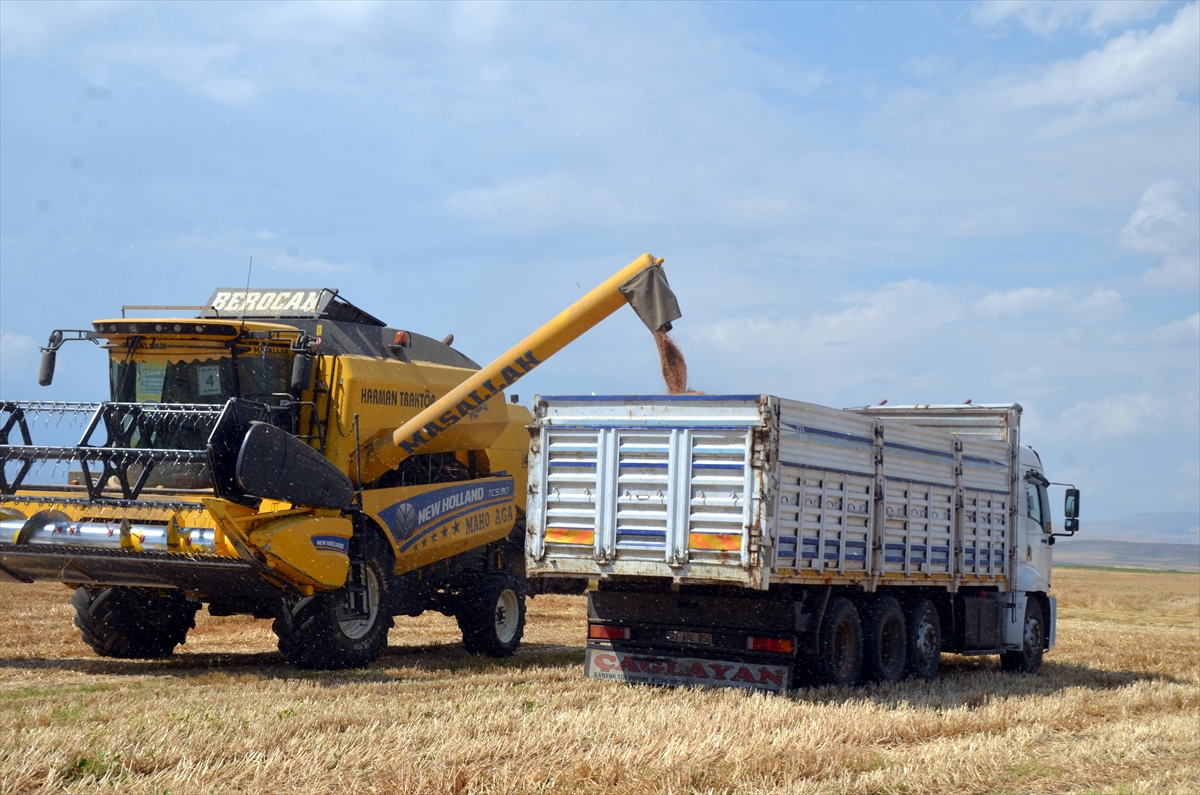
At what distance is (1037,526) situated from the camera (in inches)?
621

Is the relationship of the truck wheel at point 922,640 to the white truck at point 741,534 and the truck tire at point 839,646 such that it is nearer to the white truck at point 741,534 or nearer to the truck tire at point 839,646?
the white truck at point 741,534

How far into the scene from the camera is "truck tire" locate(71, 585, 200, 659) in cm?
1239

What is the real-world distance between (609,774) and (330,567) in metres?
5.09

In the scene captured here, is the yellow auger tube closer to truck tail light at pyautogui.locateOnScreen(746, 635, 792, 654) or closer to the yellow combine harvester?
the yellow combine harvester

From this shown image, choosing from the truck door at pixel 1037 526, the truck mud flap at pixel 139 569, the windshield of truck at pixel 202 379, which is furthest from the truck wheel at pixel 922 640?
the windshield of truck at pixel 202 379

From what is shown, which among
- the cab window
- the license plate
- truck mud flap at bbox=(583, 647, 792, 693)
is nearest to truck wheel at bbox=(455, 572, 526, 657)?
truck mud flap at bbox=(583, 647, 792, 693)

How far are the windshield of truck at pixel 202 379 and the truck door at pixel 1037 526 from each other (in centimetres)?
891

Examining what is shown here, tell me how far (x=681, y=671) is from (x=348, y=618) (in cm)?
315

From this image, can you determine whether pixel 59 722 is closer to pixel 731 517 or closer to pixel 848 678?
pixel 731 517

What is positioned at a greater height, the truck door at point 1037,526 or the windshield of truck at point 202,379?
the windshield of truck at point 202,379

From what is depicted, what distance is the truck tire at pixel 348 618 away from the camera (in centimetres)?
1161

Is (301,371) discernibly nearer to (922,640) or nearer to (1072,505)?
(922,640)

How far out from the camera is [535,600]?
2236 centimetres

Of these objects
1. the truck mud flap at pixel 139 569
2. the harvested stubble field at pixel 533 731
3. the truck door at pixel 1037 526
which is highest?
the truck door at pixel 1037 526
